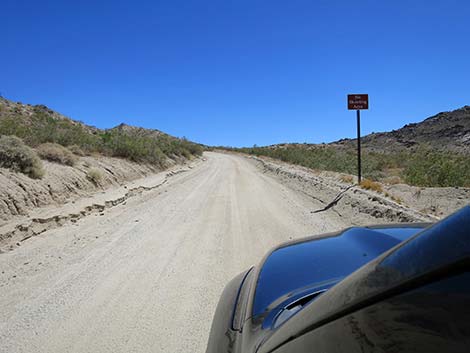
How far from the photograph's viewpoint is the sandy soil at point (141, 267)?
3.44 metres

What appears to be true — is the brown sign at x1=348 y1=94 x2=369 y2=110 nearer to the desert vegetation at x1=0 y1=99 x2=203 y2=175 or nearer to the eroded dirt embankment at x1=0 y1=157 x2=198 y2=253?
the eroded dirt embankment at x1=0 y1=157 x2=198 y2=253

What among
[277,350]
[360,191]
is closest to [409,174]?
[360,191]

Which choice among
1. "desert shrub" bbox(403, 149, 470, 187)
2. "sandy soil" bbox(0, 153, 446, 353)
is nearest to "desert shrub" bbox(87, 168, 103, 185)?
"sandy soil" bbox(0, 153, 446, 353)

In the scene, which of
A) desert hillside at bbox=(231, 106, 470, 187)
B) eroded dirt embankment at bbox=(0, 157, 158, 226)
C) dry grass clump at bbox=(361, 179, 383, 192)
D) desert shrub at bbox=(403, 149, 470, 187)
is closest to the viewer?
eroded dirt embankment at bbox=(0, 157, 158, 226)

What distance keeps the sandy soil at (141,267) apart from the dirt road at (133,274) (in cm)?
1

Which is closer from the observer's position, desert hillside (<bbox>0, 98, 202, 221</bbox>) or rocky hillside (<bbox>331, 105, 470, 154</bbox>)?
desert hillside (<bbox>0, 98, 202, 221</bbox>)

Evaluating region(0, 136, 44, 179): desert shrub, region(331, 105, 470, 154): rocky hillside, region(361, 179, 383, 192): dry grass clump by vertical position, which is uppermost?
region(331, 105, 470, 154): rocky hillside

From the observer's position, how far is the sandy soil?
11.3ft

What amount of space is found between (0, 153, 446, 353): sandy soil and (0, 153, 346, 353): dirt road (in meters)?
0.01

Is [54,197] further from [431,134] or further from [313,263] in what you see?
[431,134]

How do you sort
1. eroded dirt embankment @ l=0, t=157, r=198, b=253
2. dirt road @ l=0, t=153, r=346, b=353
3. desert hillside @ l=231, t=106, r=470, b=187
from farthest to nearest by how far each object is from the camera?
desert hillside @ l=231, t=106, r=470, b=187, eroded dirt embankment @ l=0, t=157, r=198, b=253, dirt road @ l=0, t=153, r=346, b=353

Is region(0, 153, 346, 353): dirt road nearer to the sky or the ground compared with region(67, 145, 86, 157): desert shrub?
nearer to the ground

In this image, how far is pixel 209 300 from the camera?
409 centimetres

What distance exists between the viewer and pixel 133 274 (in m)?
4.90
